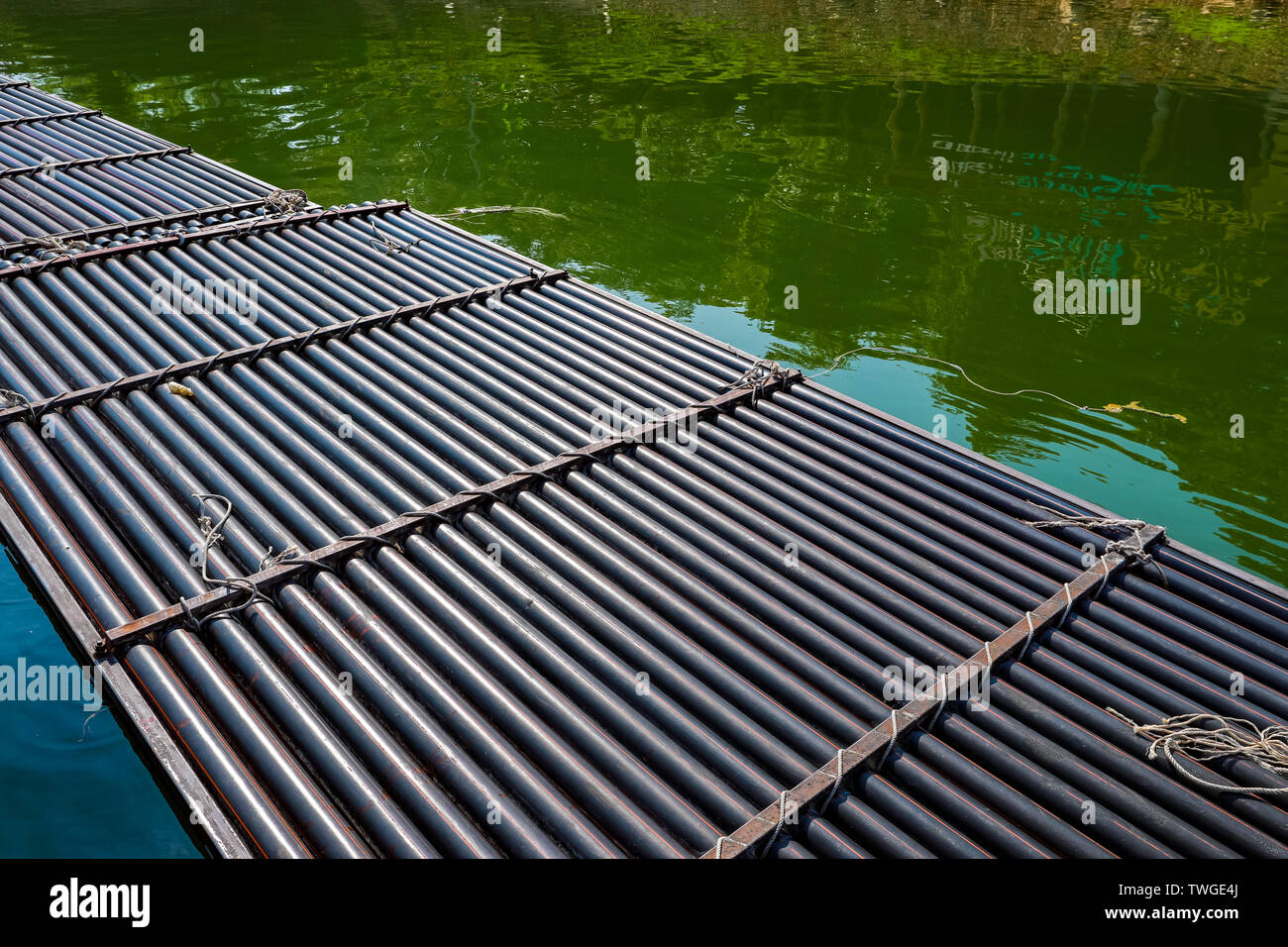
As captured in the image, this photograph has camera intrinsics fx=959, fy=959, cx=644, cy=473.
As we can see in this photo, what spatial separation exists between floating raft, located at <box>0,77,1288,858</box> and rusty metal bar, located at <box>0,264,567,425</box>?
30 mm

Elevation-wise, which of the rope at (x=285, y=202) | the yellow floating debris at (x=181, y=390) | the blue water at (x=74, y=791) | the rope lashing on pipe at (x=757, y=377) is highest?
the rope at (x=285, y=202)

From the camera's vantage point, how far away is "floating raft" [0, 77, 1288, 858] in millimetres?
4199

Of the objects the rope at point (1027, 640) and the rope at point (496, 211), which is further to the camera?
the rope at point (496, 211)

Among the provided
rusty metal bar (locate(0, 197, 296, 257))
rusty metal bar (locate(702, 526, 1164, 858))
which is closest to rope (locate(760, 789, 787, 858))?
rusty metal bar (locate(702, 526, 1164, 858))

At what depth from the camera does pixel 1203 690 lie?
487 centimetres

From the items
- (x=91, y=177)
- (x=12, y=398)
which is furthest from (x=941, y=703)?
(x=91, y=177)

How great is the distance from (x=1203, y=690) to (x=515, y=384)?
5057 mm

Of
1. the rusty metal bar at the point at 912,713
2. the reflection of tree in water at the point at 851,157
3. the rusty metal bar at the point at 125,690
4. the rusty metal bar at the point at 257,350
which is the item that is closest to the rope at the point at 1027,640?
the rusty metal bar at the point at 912,713

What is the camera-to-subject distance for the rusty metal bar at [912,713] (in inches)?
Answer: 158

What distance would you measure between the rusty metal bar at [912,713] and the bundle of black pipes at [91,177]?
992 cm

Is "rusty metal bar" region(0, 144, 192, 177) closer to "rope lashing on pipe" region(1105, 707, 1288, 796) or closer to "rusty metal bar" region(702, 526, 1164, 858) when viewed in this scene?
"rusty metal bar" region(702, 526, 1164, 858)

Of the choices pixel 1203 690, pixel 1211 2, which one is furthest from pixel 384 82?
pixel 1211 2

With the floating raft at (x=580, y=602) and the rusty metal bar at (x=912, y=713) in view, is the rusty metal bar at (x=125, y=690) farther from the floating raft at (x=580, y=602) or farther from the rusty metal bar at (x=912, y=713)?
the rusty metal bar at (x=912, y=713)
